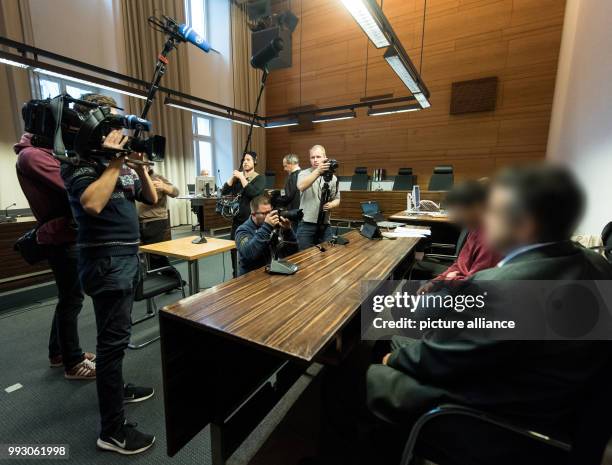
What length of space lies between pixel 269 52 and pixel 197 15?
6104mm

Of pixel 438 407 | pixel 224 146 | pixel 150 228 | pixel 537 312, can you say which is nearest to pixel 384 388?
pixel 438 407

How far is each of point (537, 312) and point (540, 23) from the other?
700cm

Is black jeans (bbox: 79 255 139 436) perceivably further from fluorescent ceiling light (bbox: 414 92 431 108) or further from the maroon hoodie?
fluorescent ceiling light (bbox: 414 92 431 108)

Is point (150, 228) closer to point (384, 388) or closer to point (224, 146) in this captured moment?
point (384, 388)

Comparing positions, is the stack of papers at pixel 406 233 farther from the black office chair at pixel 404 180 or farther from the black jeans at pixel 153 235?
the black office chair at pixel 404 180

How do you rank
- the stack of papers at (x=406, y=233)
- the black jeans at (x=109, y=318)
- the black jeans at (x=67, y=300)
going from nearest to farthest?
the black jeans at (x=109, y=318) → the black jeans at (x=67, y=300) → the stack of papers at (x=406, y=233)

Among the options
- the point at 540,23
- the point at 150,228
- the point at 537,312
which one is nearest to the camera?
the point at 537,312

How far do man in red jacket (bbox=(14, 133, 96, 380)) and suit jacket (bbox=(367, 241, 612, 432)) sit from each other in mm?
1712

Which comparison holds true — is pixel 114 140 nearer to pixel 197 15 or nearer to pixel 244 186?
pixel 244 186

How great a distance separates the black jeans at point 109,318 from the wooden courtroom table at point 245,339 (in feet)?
1.18

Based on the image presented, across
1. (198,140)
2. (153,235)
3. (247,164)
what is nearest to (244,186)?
(247,164)

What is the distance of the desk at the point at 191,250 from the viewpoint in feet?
Answer: 7.12

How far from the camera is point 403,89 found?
643 cm

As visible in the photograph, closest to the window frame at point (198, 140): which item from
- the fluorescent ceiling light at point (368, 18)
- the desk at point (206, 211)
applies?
the desk at point (206, 211)
